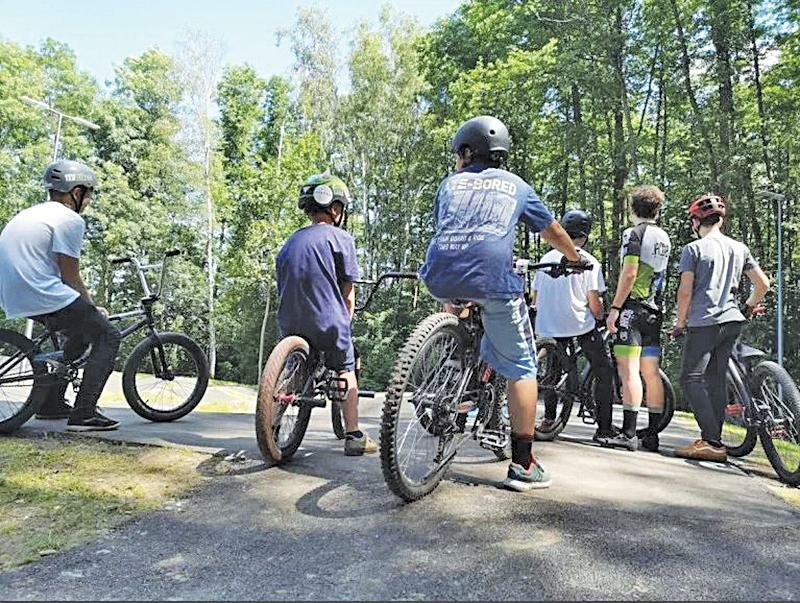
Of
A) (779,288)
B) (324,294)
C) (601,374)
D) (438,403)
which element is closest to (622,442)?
(601,374)

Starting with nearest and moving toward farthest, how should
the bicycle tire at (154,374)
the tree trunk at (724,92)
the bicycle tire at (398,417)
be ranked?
the bicycle tire at (398,417) < the bicycle tire at (154,374) < the tree trunk at (724,92)

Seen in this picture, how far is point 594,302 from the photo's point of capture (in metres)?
5.48

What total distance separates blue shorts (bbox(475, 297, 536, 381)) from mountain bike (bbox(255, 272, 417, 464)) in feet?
2.23

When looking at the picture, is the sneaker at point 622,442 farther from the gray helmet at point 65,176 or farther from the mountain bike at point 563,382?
the gray helmet at point 65,176

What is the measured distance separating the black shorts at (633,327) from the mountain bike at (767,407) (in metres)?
0.64

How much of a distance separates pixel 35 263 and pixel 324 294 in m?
2.10

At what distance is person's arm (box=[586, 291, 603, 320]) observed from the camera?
5.48m

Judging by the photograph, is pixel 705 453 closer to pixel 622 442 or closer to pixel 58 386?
pixel 622 442

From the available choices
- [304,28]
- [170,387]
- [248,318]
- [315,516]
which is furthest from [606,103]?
[315,516]

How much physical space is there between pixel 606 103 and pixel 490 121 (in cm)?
2503

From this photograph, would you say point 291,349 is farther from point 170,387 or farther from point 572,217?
point 572,217

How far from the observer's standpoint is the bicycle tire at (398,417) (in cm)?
313

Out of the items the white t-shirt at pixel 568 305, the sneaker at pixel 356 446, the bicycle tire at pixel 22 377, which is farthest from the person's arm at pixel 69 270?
the white t-shirt at pixel 568 305

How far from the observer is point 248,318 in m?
36.4
